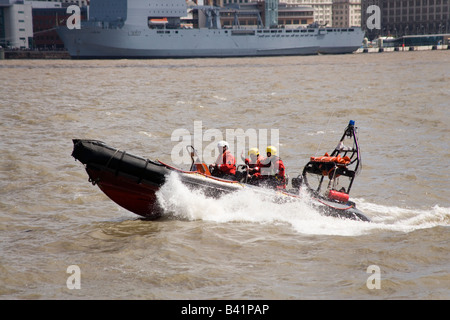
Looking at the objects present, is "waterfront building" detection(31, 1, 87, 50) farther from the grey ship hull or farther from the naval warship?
the grey ship hull

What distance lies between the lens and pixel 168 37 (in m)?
92.3

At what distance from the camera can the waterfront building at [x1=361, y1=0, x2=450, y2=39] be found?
15975cm

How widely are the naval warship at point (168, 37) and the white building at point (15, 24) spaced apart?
39.8 ft

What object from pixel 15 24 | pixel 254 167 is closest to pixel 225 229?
pixel 254 167

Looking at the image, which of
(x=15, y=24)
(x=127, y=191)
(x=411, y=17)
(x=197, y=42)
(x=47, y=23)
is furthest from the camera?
(x=411, y=17)

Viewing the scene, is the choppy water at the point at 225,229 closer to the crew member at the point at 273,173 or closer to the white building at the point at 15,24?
the crew member at the point at 273,173

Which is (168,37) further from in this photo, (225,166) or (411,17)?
(411,17)

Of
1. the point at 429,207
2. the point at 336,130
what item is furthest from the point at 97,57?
the point at 429,207

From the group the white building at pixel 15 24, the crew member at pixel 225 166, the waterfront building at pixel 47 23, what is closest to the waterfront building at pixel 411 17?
the waterfront building at pixel 47 23

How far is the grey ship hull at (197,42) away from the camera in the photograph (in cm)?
8950

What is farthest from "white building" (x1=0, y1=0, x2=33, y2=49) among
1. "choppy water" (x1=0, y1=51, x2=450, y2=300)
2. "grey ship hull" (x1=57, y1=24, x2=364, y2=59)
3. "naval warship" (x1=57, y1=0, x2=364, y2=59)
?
"choppy water" (x1=0, y1=51, x2=450, y2=300)

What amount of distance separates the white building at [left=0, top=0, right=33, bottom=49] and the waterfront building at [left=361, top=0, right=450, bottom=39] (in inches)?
3599

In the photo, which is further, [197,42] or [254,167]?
[197,42]

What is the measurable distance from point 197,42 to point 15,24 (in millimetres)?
32080
